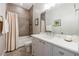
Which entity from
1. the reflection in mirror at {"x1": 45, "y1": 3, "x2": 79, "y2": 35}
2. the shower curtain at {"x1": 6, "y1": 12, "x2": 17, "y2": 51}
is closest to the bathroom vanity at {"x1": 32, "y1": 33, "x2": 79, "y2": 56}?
the reflection in mirror at {"x1": 45, "y1": 3, "x2": 79, "y2": 35}

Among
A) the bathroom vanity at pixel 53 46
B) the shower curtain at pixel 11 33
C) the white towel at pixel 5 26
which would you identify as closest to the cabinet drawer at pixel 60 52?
the bathroom vanity at pixel 53 46

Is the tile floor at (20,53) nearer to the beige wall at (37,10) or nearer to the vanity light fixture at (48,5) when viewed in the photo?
the beige wall at (37,10)

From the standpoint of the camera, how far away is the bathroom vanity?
1513 mm

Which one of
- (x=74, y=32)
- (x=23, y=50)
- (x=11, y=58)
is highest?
(x=74, y=32)

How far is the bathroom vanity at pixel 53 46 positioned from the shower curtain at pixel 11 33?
1.04 ft

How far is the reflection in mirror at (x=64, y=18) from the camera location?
5.20 ft

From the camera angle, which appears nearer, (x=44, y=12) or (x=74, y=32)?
(x=74, y=32)

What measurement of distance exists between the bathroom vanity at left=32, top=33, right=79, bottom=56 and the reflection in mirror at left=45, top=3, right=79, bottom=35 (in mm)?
110

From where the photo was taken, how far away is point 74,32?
1588 mm

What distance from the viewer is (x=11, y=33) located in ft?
5.63

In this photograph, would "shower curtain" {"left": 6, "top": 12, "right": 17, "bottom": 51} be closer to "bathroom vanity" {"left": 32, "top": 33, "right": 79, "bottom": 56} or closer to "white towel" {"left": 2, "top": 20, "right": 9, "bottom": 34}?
"white towel" {"left": 2, "top": 20, "right": 9, "bottom": 34}

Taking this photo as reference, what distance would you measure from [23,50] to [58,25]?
2.21 ft

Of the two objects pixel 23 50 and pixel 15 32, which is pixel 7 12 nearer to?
pixel 15 32

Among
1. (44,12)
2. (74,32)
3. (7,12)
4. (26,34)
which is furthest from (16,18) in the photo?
(74,32)
